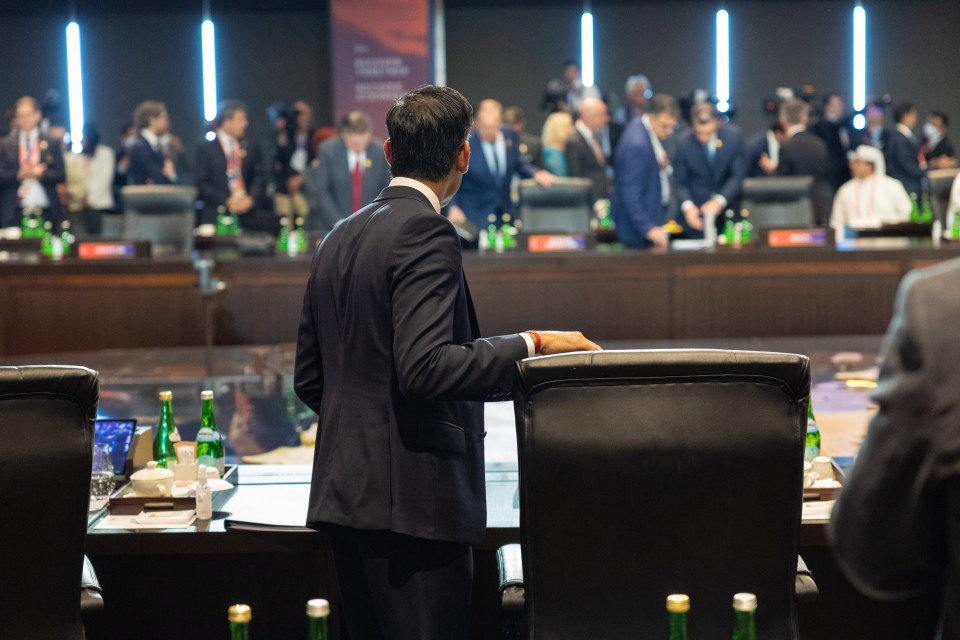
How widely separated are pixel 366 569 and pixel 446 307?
434mm

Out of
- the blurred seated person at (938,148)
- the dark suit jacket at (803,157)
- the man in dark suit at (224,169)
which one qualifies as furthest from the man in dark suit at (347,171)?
the blurred seated person at (938,148)

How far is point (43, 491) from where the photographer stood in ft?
5.65

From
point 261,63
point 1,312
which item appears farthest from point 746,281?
point 261,63

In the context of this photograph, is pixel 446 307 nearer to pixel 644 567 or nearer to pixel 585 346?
pixel 585 346

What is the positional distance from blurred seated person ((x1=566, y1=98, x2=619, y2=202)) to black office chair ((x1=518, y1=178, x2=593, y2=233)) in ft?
4.00

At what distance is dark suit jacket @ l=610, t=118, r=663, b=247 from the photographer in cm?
711

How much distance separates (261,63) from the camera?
13.4m

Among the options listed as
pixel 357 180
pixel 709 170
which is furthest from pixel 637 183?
pixel 357 180

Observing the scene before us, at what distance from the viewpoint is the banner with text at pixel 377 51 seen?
1171 centimetres

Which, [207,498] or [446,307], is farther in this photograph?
[207,498]

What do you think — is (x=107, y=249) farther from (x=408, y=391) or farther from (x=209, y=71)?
(x=209, y=71)

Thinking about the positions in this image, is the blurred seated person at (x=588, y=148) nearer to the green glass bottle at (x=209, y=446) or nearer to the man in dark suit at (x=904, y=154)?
the man in dark suit at (x=904, y=154)

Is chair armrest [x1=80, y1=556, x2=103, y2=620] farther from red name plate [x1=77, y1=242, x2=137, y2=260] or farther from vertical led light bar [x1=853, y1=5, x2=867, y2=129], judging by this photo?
vertical led light bar [x1=853, y1=5, x2=867, y2=129]

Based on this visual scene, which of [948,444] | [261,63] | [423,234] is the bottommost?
[948,444]
